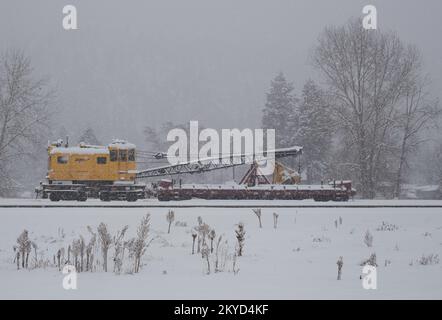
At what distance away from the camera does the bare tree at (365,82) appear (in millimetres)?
34500

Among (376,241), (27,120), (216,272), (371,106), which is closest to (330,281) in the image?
(216,272)

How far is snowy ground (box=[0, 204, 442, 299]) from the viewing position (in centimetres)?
766

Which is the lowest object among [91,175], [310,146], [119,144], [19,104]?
[91,175]

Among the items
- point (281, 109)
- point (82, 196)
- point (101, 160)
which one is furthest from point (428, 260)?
point (281, 109)

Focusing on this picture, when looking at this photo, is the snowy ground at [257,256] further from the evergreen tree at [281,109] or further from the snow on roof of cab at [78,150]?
the evergreen tree at [281,109]

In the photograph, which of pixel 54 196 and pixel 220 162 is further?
pixel 220 162

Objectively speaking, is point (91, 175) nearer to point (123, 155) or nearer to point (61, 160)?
point (61, 160)

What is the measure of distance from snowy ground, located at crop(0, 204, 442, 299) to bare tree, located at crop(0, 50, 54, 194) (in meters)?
17.0

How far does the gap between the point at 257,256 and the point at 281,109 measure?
4398 centimetres

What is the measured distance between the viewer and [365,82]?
35.4 meters

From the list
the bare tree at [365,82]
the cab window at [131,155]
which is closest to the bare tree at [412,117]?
the bare tree at [365,82]

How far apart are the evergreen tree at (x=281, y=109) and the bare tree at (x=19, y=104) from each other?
83.9 ft

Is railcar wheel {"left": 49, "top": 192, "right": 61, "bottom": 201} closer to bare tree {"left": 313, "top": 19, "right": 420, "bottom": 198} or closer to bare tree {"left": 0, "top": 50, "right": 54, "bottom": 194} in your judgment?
bare tree {"left": 0, "top": 50, "right": 54, "bottom": 194}

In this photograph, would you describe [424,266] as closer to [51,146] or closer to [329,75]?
[51,146]
